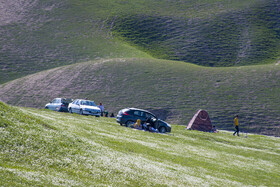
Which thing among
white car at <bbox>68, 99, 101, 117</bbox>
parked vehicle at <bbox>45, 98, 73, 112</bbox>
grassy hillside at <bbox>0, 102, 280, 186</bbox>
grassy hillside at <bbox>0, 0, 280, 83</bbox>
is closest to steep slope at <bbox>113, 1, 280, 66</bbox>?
grassy hillside at <bbox>0, 0, 280, 83</bbox>

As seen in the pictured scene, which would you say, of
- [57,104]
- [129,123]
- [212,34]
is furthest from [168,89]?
[212,34]

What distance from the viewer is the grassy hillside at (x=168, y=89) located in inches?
2242

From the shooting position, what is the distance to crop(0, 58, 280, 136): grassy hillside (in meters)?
56.9

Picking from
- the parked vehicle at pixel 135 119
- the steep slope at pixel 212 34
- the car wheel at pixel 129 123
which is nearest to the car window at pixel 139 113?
the parked vehicle at pixel 135 119

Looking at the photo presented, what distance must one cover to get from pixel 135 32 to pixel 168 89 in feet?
180

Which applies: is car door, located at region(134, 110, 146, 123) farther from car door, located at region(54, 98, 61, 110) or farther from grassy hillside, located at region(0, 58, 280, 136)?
grassy hillside, located at region(0, 58, 280, 136)

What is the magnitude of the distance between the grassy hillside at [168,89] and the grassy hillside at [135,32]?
51.6 feet

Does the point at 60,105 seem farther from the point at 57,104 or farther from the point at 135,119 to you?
the point at 135,119

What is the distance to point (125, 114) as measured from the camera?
104ft

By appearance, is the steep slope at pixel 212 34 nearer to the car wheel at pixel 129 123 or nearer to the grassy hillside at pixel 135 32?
the grassy hillside at pixel 135 32

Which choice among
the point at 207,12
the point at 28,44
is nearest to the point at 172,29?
the point at 207,12

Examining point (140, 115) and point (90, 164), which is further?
point (140, 115)

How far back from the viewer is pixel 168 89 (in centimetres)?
6700

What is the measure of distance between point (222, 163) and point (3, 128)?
13863mm
